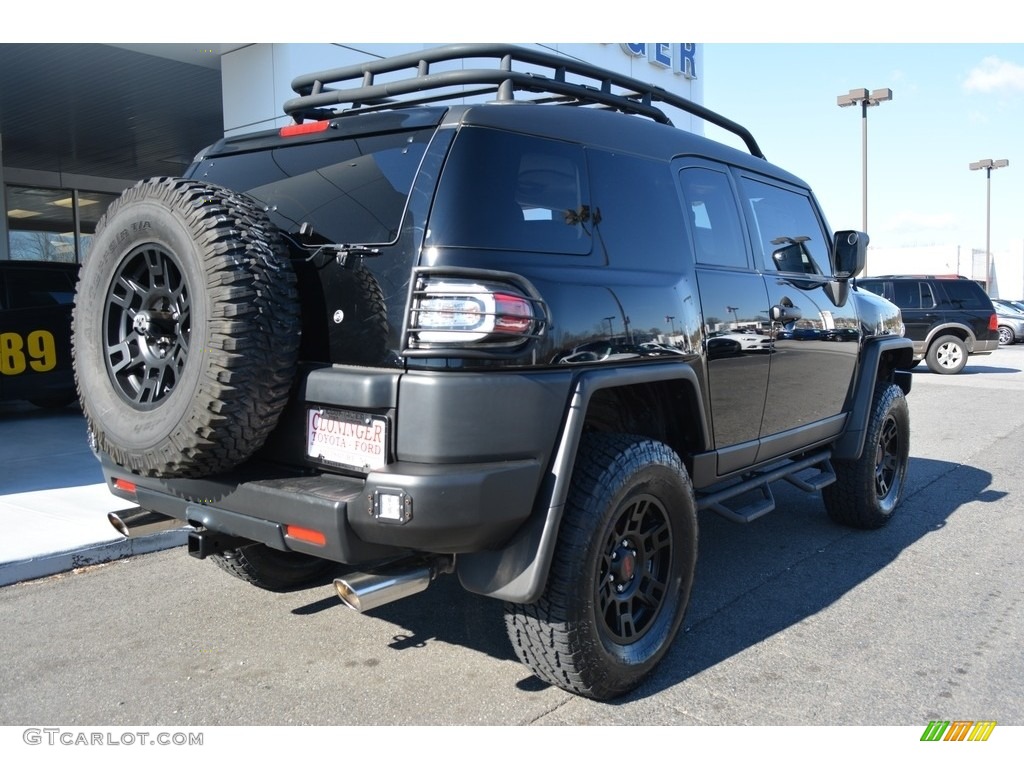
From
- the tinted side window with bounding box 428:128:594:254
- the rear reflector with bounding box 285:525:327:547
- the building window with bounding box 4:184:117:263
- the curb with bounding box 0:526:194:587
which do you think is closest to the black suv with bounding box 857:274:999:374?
the curb with bounding box 0:526:194:587

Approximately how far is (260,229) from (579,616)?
65.7 inches

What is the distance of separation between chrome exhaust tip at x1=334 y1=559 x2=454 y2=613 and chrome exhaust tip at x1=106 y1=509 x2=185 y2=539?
1.08 metres

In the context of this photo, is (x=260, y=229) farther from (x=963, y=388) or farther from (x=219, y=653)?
(x=963, y=388)

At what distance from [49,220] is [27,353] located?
33.4 ft

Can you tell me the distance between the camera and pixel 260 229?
2.77 meters

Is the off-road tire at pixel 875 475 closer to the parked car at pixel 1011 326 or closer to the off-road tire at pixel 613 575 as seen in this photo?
the off-road tire at pixel 613 575

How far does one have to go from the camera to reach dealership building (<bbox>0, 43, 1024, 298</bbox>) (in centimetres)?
813

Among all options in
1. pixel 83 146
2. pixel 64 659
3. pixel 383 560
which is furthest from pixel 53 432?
pixel 83 146

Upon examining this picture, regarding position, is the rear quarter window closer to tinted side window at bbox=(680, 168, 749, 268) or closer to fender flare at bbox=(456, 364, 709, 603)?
tinted side window at bbox=(680, 168, 749, 268)

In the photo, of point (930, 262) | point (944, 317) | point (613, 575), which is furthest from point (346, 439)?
point (930, 262)

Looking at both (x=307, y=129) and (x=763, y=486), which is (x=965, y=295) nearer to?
(x=763, y=486)

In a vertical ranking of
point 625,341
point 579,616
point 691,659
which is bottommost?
point 691,659

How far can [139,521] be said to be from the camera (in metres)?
3.34

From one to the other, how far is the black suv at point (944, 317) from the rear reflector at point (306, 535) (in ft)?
51.8
